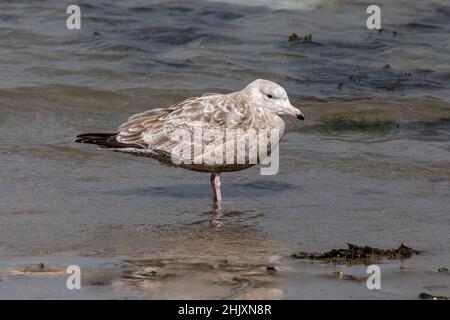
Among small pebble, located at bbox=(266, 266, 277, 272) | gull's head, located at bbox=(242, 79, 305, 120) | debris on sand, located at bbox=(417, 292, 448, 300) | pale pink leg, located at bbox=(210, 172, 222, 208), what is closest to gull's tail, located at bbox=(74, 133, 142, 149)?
pale pink leg, located at bbox=(210, 172, 222, 208)

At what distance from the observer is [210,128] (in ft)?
26.3

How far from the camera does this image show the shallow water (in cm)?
618

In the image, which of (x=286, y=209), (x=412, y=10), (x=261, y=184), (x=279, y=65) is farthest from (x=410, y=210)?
Result: (x=412, y=10)

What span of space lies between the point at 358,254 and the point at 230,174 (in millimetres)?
2935

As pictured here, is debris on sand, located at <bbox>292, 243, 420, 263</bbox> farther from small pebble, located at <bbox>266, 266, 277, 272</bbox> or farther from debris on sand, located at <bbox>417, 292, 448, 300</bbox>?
debris on sand, located at <bbox>417, 292, 448, 300</bbox>

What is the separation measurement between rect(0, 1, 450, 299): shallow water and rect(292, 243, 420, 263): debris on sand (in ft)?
0.39

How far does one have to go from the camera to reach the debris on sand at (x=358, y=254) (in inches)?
251

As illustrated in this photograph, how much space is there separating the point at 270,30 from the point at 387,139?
523cm

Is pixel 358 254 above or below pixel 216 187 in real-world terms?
below

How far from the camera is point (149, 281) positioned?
583 cm

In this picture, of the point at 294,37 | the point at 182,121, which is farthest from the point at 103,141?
the point at 294,37

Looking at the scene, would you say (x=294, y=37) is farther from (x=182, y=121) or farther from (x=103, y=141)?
(x=103, y=141)

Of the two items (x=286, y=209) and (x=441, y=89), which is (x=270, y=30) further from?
(x=286, y=209)

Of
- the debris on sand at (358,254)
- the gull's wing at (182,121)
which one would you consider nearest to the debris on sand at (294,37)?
the gull's wing at (182,121)
